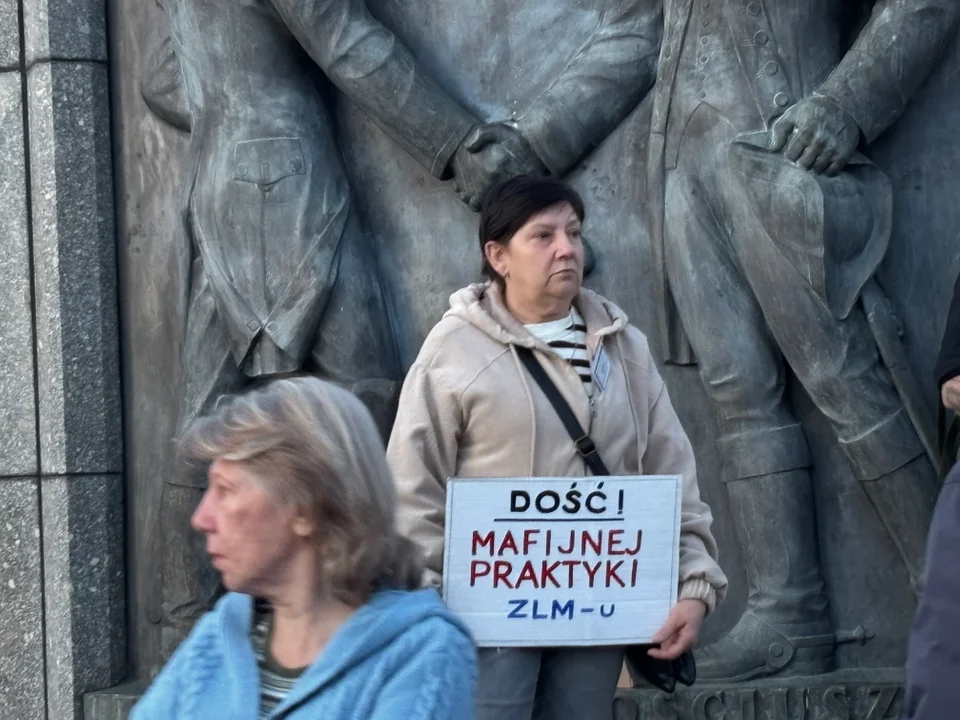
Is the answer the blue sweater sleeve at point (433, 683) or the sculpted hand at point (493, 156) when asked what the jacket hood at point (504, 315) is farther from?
the sculpted hand at point (493, 156)

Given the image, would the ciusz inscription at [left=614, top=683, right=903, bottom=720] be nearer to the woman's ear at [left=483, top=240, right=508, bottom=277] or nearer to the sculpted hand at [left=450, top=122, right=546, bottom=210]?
the sculpted hand at [left=450, top=122, right=546, bottom=210]

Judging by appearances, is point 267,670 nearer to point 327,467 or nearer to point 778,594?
point 327,467

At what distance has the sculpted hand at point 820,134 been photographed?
4.82 m

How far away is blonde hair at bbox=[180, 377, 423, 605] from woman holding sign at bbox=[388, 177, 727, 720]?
109cm

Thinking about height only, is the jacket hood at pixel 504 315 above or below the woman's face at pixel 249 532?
above

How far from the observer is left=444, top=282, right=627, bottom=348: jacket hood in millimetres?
Answer: 3557

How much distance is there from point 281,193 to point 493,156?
685 mm

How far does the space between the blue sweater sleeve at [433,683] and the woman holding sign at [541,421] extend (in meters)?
1.16

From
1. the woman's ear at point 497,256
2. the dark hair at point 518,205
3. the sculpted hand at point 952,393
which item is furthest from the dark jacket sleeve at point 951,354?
the woman's ear at point 497,256

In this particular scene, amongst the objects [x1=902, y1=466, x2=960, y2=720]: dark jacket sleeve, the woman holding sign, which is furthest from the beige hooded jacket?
[x1=902, y1=466, x2=960, y2=720]: dark jacket sleeve

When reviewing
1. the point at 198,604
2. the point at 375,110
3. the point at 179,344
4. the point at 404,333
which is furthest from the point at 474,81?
the point at 198,604

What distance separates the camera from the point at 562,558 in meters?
3.42

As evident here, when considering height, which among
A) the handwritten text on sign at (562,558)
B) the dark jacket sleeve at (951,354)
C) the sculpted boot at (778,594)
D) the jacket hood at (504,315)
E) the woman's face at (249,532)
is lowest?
the sculpted boot at (778,594)

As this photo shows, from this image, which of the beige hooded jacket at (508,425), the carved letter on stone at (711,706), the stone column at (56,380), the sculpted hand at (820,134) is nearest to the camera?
the beige hooded jacket at (508,425)
